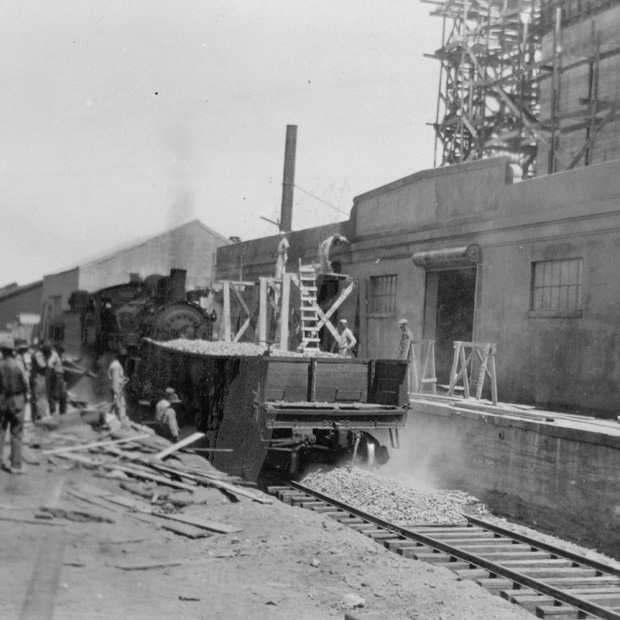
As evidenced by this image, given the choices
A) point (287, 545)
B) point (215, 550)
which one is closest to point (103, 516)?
point (215, 550)

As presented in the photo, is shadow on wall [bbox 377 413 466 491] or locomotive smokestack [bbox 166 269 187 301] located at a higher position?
locomotive smokestack [bbox 166 269 187 301]

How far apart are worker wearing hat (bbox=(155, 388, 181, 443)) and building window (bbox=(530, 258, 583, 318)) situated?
6736 millimetres

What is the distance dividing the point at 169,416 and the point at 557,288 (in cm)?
726

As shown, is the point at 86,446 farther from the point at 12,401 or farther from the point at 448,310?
the point at 448,310

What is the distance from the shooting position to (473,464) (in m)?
12.0

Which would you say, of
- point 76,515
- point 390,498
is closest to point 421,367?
point 390,498

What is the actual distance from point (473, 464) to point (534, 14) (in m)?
18.9

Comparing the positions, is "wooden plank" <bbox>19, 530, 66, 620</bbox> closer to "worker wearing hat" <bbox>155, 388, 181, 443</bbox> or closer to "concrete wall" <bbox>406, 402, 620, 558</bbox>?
"worker wearing hat" <bbox>155, 388, 181, 443</bbox>

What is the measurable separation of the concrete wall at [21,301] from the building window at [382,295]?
92.8 ft

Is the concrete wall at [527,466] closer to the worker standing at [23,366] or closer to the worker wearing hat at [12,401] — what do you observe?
the worker standing at [23,366]

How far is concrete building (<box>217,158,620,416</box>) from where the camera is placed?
13297 mm

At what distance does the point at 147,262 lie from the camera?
44.5m

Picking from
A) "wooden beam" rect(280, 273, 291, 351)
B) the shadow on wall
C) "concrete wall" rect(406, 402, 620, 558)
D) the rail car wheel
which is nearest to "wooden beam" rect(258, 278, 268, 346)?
"wooden beam" rect(280, 273, 291, 351)

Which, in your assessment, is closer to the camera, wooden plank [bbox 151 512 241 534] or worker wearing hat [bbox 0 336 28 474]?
wooden plank [bbox 151 512 241 534]
